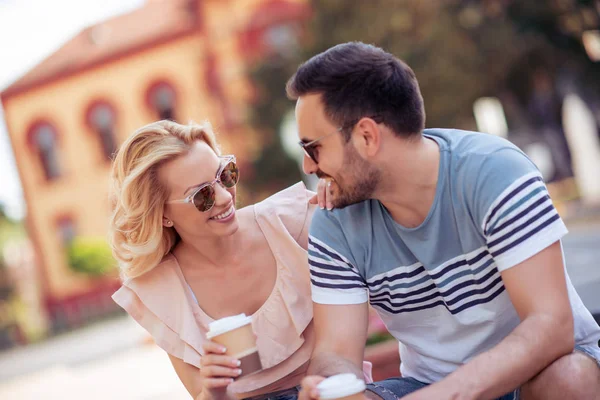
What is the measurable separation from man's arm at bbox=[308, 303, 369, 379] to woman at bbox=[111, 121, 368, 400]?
425 mm

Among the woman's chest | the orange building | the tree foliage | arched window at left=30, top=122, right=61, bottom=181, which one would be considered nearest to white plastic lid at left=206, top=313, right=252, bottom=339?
the woman's chest

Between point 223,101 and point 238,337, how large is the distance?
27.5 metres

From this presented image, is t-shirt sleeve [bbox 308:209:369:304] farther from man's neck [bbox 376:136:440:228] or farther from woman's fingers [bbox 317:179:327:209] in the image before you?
man's neck [bbox 376:136:440:228]

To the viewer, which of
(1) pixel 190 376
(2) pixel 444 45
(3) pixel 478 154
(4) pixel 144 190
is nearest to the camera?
(3) pixel 478 154

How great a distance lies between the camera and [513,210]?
2.31m

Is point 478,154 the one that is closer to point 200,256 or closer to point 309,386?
point 309,386

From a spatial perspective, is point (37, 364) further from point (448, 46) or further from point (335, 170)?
point (335, 170)

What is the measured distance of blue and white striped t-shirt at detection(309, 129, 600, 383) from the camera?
2.32 metres

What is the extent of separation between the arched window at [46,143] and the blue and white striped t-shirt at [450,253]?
30701mm

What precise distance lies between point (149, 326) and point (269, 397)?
0.62 metres

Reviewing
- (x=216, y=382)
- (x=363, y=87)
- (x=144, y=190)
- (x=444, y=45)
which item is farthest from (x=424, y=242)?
(x=444, y=45)

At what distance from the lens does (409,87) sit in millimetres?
2557

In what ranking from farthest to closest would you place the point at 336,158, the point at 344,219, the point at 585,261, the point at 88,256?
the point at 88,256 → the point at 585,261 → the point at 344,219 → the point at 336,158

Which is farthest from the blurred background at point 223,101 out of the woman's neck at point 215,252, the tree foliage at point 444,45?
the woman's neck at point 215,252
